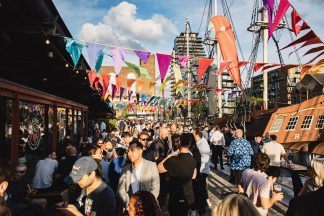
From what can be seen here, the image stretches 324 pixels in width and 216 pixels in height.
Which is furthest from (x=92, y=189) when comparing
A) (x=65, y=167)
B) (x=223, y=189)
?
(x=223, y=189)

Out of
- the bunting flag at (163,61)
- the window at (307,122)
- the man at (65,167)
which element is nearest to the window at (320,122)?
the window at (307,122)

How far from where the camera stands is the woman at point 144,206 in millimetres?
2486

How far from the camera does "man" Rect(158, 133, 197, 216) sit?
515 cm

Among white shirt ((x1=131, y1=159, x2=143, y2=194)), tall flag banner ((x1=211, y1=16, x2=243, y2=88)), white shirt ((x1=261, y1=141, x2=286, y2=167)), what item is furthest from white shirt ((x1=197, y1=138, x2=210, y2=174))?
tall flag banner ((x1=211, y1=16, x2=243, y2=88))

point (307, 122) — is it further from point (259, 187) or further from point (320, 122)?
point (259, 187)

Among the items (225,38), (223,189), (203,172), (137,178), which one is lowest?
(223,189)

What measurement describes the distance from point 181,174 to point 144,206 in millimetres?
2711

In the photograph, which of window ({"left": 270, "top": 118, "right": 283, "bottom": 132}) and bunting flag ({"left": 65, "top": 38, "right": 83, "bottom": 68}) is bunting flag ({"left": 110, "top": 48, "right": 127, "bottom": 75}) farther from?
window ({"left": 270, "top": 118, "right": 283, "bottom": 132})

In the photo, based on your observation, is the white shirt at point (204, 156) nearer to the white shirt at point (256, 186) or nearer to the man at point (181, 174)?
the man at point (181, 174)

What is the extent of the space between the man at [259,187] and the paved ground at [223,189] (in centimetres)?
178

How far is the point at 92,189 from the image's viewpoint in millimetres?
3354

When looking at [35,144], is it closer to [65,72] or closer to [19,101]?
[19,101]

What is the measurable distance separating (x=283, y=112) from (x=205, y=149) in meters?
8.31

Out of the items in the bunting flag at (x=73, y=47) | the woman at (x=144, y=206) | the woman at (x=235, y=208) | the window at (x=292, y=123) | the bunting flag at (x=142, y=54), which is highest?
the bunting flag at (x=142, y=54)
